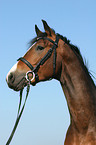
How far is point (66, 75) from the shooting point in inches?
214

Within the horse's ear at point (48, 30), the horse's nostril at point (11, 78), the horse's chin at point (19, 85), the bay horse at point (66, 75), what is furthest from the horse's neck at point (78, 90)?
the horse's nostril at point (11, 78)

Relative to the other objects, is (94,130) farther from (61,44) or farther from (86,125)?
(61,44)

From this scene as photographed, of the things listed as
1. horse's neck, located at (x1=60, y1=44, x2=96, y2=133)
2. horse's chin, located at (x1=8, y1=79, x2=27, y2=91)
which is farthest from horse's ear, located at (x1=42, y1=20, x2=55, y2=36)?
Result: horse's chin, located at (x1=8, y1=79, x2=27, y2=91)

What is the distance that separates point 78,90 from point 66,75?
46cm

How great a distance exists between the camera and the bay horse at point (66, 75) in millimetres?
5062

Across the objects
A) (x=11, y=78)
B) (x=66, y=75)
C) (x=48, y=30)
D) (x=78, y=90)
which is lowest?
(x=78, y=90)

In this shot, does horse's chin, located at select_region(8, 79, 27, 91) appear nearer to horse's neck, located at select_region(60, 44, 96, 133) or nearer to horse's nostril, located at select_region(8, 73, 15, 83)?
horse's nostril, located at select_region(8, 73, 15, 83)

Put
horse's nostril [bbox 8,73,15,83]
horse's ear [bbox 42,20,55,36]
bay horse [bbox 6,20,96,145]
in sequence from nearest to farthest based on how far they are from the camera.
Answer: bay horse [bbox 6,20,96,145]
horse's nostril [bbox 8,73,15,83]
horse's ear [bbox 42,20,55,36]

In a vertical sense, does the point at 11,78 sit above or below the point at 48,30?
below

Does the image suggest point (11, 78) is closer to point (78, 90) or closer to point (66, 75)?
point (66, 75)

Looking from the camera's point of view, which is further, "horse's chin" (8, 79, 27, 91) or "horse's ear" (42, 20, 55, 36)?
"horse's ear" (42, 20, 55, 36)

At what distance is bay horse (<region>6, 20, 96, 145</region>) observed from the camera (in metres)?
5.06

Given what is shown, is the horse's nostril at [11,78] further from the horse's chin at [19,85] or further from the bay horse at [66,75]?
the horse's chin at [19,85]

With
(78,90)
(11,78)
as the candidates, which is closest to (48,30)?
(11,78)
